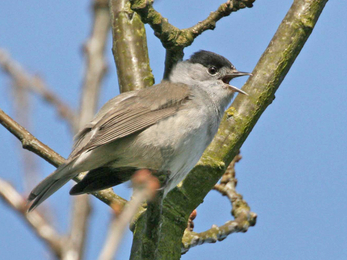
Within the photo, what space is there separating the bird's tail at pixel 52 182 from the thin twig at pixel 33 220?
6.81 ft

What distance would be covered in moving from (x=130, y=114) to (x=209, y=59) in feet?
4.35

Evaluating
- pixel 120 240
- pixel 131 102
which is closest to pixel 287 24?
pixel 131 102

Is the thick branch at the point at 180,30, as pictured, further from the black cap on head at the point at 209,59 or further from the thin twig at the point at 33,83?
the thin twig at the point at 33,83

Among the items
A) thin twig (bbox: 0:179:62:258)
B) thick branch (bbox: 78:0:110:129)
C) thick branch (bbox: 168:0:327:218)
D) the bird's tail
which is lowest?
thin twig (bbox: 0:179:62:258)

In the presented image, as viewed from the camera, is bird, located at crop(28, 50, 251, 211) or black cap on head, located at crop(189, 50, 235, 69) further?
black cap on head, located at crop(189, 50, 235, 69)

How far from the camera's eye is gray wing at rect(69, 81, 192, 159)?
158 inches

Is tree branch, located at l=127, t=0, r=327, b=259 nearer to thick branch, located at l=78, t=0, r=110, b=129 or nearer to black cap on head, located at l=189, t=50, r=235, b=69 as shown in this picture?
black cap on head, located at l=189, t=50, r=235, b=69

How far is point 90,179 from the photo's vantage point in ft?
13.9

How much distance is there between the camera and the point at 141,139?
13.6 ft

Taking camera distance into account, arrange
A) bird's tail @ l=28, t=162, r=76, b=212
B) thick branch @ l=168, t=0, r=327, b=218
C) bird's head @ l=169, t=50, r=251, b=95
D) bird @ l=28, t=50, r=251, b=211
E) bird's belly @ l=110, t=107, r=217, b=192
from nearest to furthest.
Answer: bird's tail @ l=28, t=162, r=76, b=212
bird @ l=28, t=50, r=251, b=211
bird's belly @ l=110, t=107, r=217, b=192
thick branch @ l=168, t=0, r=327, b=218
bird's head @ l=169, t=50, r=251, b=95

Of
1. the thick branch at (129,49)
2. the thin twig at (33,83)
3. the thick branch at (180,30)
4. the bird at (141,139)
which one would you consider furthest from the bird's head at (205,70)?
the thin twig at (33,83)

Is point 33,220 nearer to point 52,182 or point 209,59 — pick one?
point 52,182

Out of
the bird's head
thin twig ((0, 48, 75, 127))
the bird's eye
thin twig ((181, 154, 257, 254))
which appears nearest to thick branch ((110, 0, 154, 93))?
the bird's head

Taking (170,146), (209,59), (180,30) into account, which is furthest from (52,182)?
(209,59)
